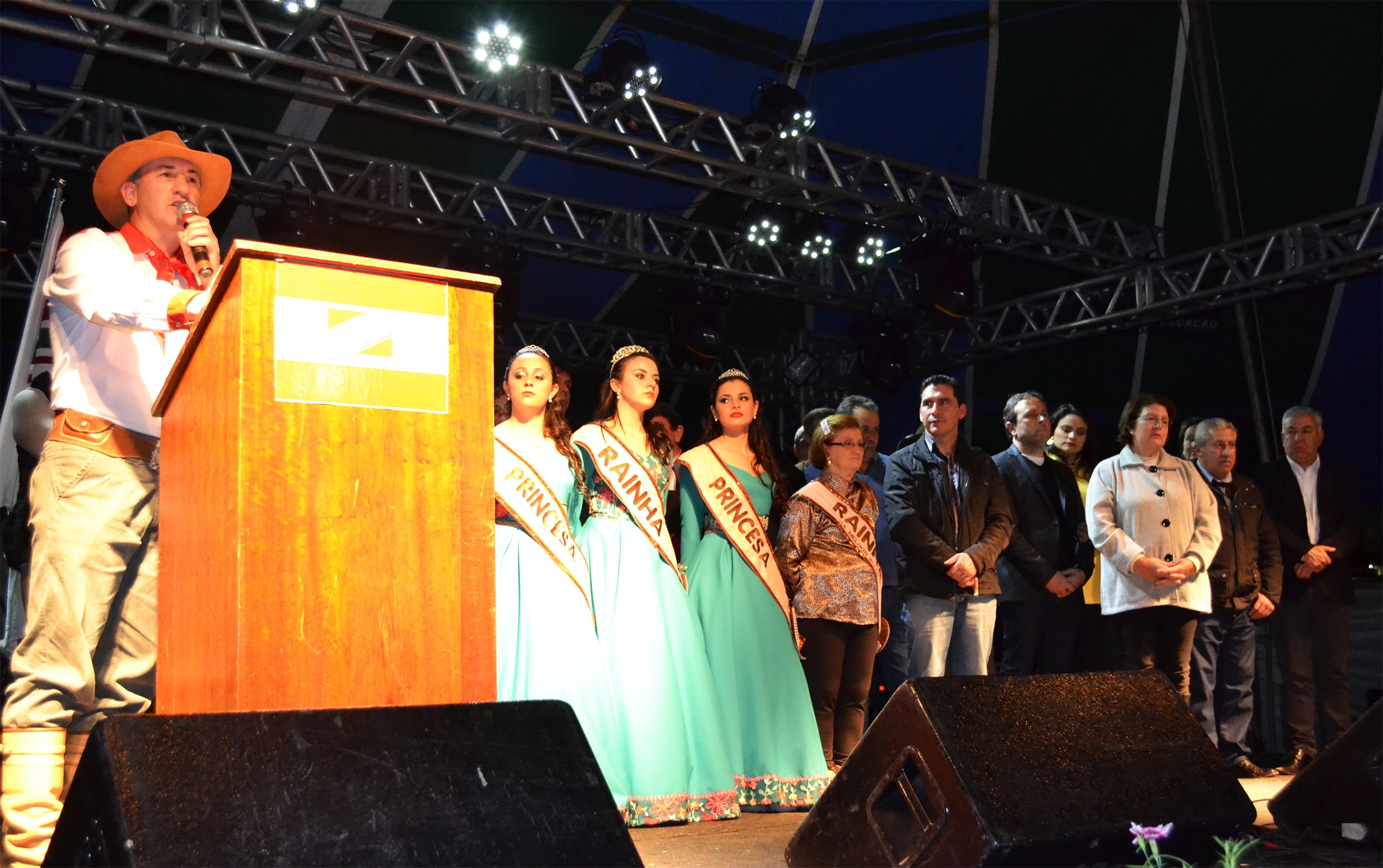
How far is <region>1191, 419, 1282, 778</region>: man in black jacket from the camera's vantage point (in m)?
4.85

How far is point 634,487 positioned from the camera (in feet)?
13.0

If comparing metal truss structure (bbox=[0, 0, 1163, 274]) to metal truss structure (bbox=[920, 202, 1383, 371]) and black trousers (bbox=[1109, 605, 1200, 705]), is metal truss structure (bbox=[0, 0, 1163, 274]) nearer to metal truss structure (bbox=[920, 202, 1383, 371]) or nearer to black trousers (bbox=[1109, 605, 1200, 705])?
metal truss structure (bbox=[920, 202, 1383, 371])

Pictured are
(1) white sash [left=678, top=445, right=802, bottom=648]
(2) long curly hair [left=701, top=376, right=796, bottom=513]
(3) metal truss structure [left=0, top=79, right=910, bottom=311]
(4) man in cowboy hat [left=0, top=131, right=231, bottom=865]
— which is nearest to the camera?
(4) man in cowboy hat [left=0, top=131, right=231, bottom=865]

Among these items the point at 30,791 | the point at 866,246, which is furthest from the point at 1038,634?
the point at 866,246

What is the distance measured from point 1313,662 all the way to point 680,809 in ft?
10.3

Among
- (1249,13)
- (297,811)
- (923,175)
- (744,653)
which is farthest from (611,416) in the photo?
(1249,13)

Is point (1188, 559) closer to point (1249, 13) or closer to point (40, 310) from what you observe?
point (40, 310)

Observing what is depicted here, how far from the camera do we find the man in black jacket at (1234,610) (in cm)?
485

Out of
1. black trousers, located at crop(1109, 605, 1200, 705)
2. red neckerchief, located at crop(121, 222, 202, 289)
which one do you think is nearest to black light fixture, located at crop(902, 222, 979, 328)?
black trousers, located at crop(1109, 605, 1200, 705)

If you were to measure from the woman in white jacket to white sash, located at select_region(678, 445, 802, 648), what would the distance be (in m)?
1.36

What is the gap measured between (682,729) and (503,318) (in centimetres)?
550

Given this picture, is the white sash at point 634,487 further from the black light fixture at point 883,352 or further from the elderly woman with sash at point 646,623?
the black light fixture at point 883,352

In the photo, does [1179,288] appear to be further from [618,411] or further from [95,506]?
[95,506]

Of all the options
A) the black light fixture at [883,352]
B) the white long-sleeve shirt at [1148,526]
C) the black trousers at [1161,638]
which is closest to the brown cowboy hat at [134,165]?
the white long-sleeve shirt at [1148,526]
